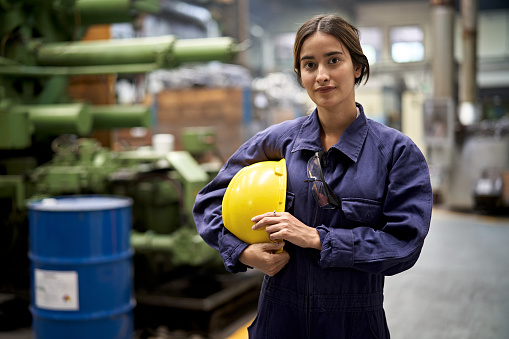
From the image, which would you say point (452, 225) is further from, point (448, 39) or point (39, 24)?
point (39, 24)

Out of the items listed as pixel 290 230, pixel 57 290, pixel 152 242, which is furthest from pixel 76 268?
pixel 290 230

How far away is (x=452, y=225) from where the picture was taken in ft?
26.9

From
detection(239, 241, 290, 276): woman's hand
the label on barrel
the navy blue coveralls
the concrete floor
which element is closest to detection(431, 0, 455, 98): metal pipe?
the concrete floor

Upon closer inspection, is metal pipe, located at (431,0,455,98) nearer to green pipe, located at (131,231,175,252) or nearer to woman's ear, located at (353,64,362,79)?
green pipe, located at (131,231,175,252)

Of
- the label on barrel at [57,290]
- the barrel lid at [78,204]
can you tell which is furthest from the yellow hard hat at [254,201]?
the label on barrel at [57,290]

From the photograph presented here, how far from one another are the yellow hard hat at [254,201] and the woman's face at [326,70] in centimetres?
25

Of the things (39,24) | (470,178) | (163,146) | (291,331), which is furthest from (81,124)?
(470,178)

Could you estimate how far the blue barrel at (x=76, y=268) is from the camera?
3.36m

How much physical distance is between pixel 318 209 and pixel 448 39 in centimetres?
934

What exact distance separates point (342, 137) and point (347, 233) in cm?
28

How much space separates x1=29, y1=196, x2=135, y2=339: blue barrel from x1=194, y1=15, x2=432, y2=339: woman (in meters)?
1.94

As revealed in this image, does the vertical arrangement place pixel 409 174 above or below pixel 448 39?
below

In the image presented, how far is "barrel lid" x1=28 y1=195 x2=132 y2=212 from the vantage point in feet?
11.0

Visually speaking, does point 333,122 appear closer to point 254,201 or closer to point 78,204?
point 254,201
